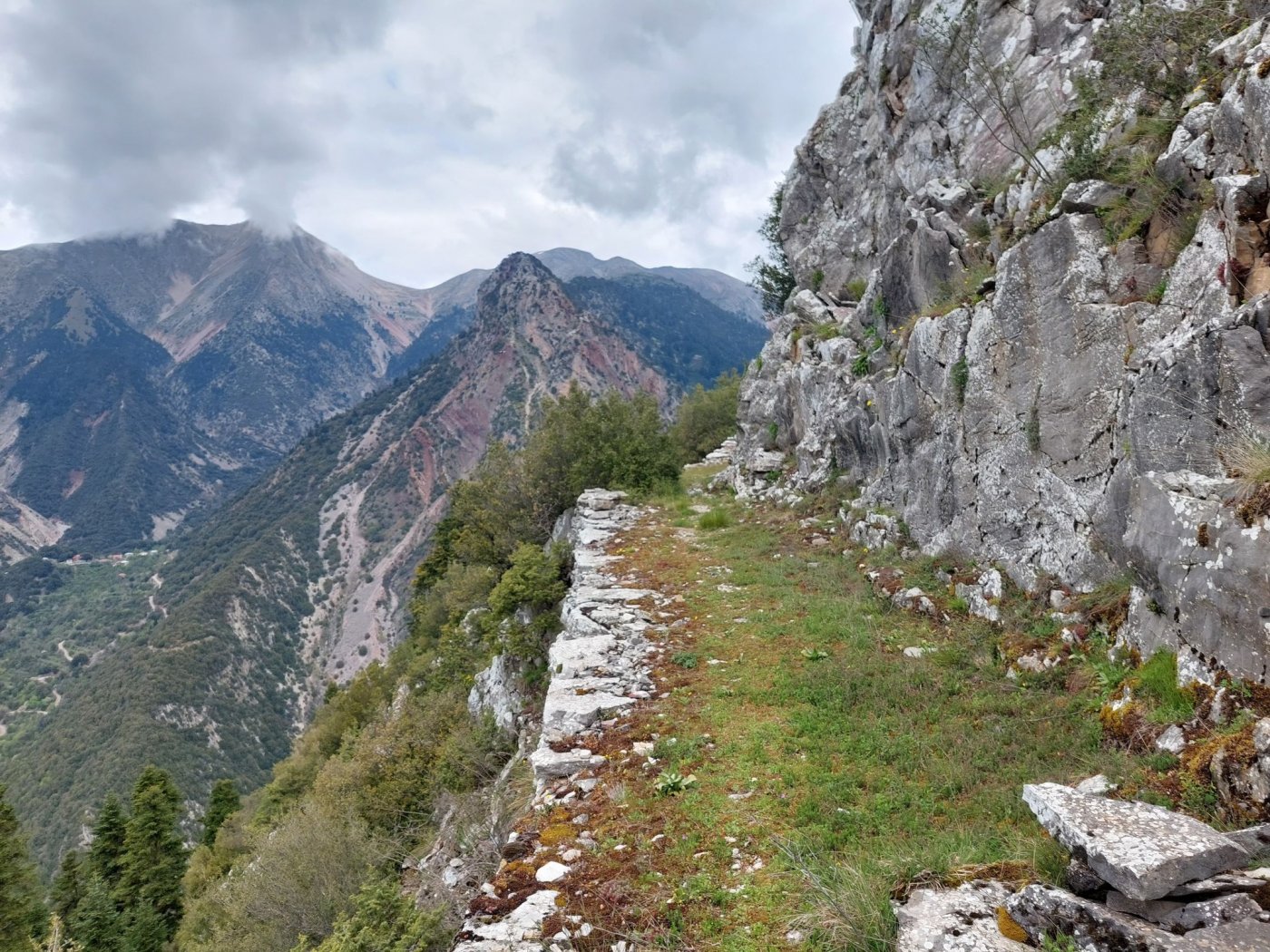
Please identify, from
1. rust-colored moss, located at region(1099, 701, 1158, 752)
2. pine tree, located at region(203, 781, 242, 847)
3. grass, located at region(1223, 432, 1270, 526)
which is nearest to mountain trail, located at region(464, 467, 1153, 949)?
rust-colored moss, located at region(1099, 701, 1158, 752)

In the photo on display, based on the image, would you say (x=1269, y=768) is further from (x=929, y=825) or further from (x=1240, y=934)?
(x=929, y=825)

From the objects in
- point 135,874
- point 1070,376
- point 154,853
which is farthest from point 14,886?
point 1070,376

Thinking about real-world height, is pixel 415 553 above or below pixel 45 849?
above

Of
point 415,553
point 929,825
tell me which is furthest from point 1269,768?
point 415,553

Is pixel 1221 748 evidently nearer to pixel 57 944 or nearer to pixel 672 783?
pixel 672 783

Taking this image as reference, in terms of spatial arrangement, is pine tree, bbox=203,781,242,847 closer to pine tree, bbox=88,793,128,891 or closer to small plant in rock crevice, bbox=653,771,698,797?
pine tree, bbox=88,793,128,891

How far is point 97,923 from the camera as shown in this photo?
26625 mm

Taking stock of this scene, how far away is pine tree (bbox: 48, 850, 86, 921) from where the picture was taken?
30.9m

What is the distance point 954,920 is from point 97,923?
123 ft

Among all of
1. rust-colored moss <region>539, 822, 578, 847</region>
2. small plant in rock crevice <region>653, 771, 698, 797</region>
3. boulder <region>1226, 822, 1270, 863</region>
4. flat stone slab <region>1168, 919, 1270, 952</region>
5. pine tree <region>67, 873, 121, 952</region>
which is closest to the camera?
flat stone slab <region>1168, 919, 1270, 952</region>

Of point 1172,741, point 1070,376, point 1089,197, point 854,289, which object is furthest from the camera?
point 854,289

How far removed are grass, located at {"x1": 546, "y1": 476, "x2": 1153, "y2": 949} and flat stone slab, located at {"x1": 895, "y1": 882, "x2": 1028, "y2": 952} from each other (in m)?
0.20

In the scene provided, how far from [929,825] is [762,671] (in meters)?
4.13

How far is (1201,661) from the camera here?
595 cm
